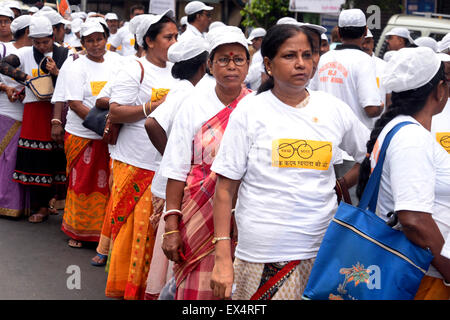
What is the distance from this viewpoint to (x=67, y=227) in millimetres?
6590

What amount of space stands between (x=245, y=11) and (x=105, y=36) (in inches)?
435

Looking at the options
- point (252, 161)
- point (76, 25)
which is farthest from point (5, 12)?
point (252, 161)

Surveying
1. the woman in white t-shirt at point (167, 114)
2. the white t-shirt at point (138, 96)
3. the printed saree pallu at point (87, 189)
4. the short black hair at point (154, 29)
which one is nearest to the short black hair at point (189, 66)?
the woman in white t-shirt at point (167, 114)

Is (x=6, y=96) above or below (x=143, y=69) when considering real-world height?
below

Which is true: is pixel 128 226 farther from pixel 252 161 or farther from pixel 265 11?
pixel 265 11

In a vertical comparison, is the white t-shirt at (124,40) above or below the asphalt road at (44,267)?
above

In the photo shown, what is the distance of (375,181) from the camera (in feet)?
9.27

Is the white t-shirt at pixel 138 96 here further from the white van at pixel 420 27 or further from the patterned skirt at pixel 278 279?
the white van at pixel 420 27

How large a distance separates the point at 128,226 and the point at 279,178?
2.35 meters

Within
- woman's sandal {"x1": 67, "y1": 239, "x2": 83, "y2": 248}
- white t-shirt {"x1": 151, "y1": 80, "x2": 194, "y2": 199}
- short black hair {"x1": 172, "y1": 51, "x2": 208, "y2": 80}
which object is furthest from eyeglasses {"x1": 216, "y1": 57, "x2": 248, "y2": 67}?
woman's sandal {"x1": 67, "y1": 239, "x2": 83, "y2": 248}

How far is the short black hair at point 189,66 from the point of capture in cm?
420

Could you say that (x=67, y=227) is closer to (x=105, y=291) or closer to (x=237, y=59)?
(x=105, y=291)

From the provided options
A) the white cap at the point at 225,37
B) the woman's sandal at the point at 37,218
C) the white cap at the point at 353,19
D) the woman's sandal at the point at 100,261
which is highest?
the white cap at the point at 353,19

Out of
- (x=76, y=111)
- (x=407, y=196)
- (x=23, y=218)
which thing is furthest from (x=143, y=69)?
(x=23, y=218)
